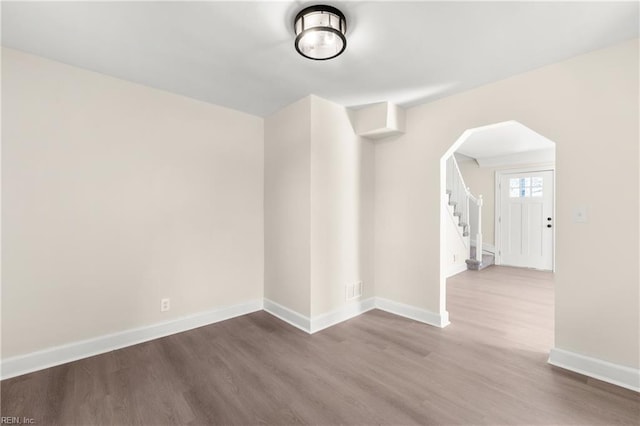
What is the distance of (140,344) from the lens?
8.21 ft

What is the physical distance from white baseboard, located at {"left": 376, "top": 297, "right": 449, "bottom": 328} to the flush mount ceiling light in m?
2.65

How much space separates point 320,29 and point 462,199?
5.32m

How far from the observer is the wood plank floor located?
164cm

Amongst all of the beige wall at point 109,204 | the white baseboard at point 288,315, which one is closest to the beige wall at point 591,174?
the white baseboard at point 288,315

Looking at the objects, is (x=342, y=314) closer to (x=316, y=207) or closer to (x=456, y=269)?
(x=316, y=207)

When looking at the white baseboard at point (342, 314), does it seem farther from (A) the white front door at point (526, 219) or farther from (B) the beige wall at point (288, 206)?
(A) the white front door at point (526, 219)

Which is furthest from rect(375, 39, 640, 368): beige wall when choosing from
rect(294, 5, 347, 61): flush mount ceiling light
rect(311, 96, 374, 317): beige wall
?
rect(294, 5, 347, 61): flush mount ceiling light

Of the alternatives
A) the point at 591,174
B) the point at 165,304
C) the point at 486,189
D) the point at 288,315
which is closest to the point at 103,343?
the point at 165,304

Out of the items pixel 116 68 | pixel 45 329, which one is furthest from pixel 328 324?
pixel 116 68

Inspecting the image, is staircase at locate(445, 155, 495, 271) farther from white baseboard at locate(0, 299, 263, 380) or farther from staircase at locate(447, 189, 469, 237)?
white baseboard at locate(0, 299, 263, 380)

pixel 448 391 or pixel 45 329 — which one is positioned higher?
pixel 45 329

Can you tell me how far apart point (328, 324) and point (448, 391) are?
1315 mm

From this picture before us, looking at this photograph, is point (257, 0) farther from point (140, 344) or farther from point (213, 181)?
point (140, 344)

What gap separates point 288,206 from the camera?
309 cm
